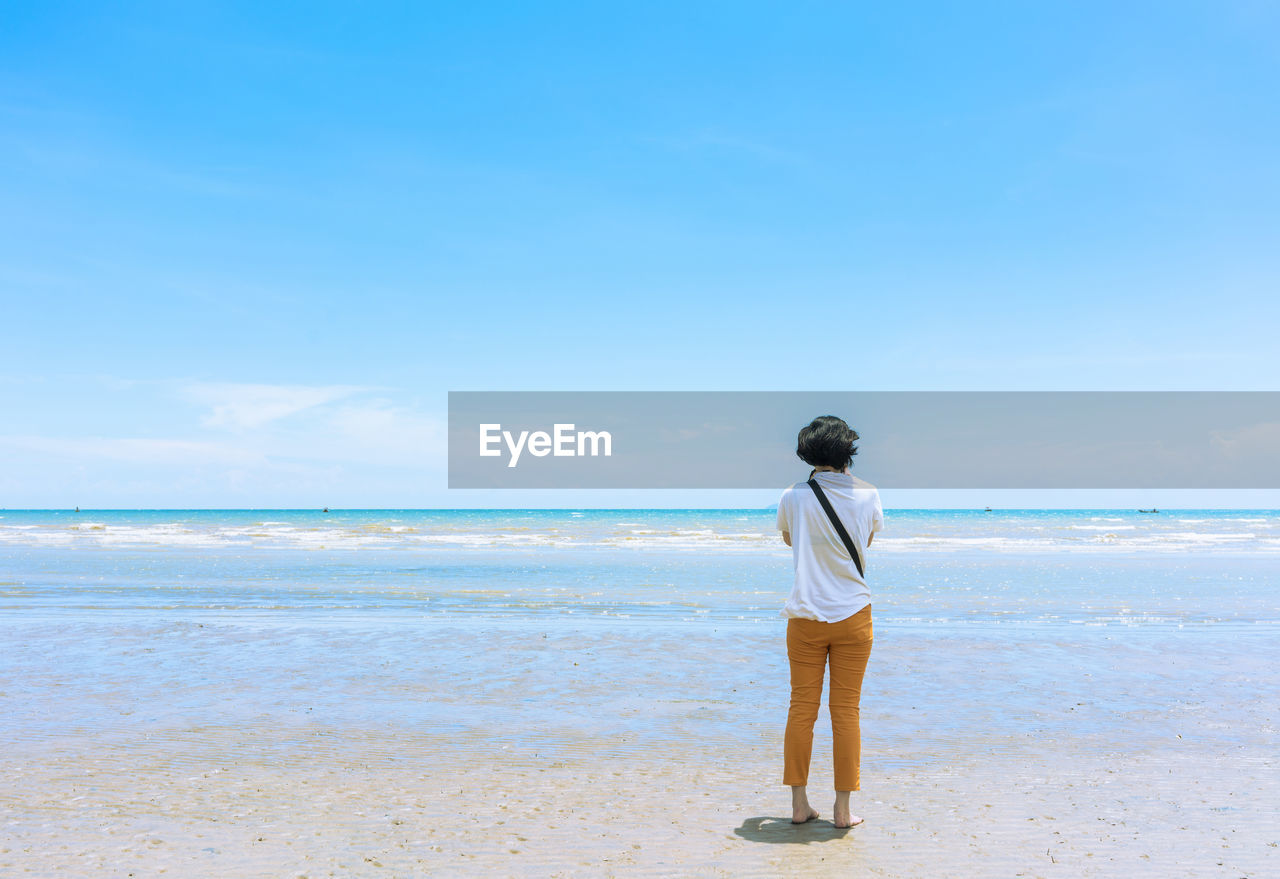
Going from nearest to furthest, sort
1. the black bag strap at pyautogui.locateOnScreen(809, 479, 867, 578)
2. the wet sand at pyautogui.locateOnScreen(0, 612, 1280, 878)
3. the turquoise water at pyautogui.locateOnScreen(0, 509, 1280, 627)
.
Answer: the wet sand at pyautogui.locateOnScreen(0, 612, 1280, 878), the black bag strap at pyautogui.locateOnScreen(809, 479, 867, 578), the turquoise water at pyautogui.locateOnScreen(0, 509, 1280, 627)

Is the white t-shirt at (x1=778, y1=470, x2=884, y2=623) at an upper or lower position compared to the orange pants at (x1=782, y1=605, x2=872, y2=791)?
upper

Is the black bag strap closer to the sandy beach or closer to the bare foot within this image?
the bare foot

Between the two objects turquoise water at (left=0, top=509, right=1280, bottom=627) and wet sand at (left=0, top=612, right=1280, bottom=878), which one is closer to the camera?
wet sand at (left=0, top=612, right=1280, bottom=878)

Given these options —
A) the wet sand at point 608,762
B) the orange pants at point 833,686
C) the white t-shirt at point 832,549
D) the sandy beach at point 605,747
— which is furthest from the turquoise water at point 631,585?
the white t-shirt at point 832,549

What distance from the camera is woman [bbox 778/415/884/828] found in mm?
4789

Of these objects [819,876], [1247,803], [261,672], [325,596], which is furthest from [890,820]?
[325,596]

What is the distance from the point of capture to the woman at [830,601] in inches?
189

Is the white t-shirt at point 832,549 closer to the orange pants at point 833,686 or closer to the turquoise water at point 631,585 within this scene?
the orange pants at point 833,686

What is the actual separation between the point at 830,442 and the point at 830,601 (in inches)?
32.4

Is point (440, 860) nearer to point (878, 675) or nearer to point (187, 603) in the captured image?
point (878, 675)

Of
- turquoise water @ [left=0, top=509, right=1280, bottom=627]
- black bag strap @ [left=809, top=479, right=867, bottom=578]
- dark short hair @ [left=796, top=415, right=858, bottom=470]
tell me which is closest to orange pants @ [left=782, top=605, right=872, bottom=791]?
black bag strap @ [left=809, top=479, right=867, bottom=578]

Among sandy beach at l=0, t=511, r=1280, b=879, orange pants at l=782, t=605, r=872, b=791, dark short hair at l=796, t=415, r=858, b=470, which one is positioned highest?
dark short hair at l=796, t=415, r=858, b=470

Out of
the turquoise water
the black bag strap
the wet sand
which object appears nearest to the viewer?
the wet sand

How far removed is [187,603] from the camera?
15.6 meters
